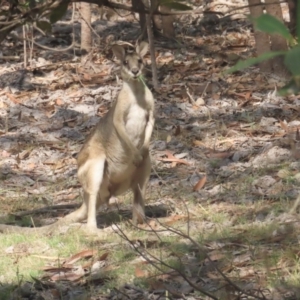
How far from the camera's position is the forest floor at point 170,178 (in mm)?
4504

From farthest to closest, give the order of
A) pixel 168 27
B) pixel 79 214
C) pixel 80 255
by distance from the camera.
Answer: pixel 168 27
pixel 79 214
pixel 80 255

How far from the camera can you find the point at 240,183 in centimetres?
661

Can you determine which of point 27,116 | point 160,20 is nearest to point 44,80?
point 27,116

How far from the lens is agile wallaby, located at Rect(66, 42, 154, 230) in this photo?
20.4 feet

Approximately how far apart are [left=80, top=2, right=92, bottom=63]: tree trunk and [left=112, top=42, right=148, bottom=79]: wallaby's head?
4.20 metres

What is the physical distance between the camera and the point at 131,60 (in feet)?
20.3

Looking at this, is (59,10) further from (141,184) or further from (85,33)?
(85,33)

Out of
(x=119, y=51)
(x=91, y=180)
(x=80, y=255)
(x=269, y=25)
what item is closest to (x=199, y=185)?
(x=91, y=180)

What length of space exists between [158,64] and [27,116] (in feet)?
7.02

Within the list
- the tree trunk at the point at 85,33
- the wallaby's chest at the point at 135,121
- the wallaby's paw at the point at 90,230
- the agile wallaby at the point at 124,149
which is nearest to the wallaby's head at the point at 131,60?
the agile wallaby at the point at 124,149

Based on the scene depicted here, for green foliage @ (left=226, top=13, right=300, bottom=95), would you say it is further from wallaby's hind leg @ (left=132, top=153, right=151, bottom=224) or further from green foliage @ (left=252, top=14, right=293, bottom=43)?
wallaby's hind leg @ (left=132, top=153, right=151, bottom=224)

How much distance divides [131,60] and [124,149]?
0.70 metres

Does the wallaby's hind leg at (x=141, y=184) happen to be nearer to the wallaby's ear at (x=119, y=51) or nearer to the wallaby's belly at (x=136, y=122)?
the wallaby's belly at (x=136, y=122)

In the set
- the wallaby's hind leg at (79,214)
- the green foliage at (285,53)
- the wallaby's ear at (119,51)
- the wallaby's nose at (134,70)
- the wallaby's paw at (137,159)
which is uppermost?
the green foliage at (285,53)
